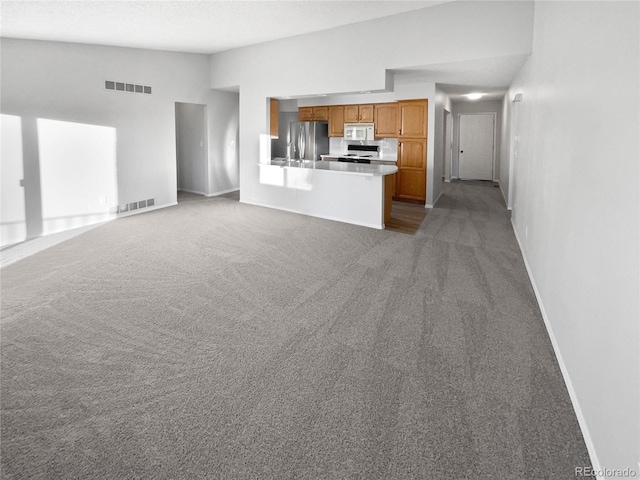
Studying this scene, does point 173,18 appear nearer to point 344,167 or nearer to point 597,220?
point 344,167

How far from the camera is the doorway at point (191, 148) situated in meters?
9.48

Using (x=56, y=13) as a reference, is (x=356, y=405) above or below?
below

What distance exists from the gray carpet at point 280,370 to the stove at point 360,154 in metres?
5.08

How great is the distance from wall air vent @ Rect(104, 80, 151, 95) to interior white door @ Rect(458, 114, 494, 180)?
9736 millimetres

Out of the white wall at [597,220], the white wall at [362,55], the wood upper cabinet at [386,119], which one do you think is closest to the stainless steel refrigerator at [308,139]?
the wood upper cabinet at [386,119]

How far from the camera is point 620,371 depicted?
1616mm

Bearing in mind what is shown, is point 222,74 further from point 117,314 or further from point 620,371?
point 620,371

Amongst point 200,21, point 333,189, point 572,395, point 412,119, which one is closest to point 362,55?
point 333,189

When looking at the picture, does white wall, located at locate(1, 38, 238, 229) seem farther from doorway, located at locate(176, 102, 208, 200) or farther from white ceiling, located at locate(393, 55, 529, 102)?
white ceiling, located at locate(393, 55, 529, 102)

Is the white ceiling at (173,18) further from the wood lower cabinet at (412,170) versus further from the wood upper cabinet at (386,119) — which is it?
the wood lower cabinet at (412,170)

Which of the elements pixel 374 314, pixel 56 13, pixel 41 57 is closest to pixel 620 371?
pixel 374 314

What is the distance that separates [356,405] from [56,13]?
18.2 ft

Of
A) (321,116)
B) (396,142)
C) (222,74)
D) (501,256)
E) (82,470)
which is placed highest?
(222,74)

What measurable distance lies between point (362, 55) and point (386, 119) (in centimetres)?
278
